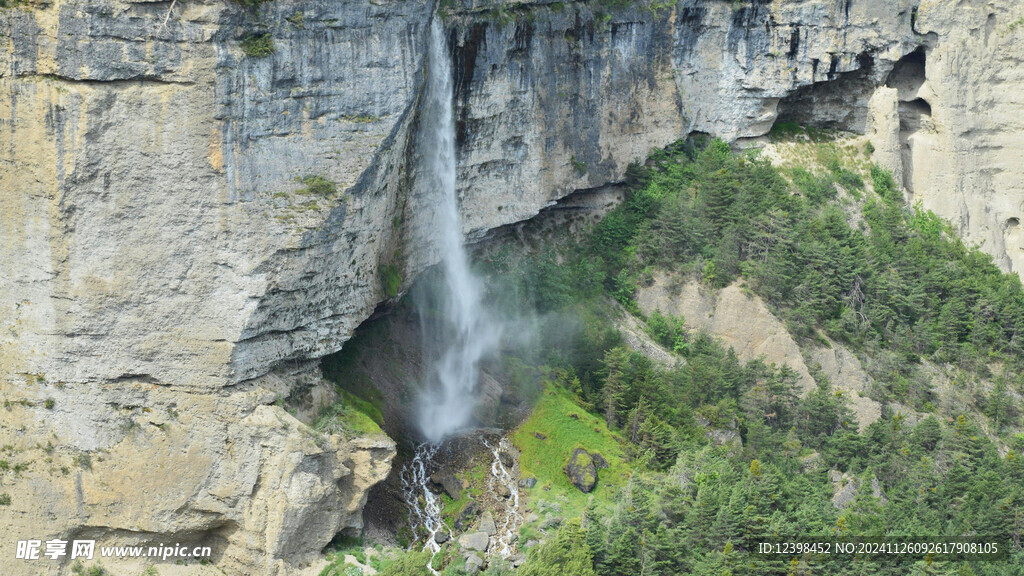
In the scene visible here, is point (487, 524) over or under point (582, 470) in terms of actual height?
under

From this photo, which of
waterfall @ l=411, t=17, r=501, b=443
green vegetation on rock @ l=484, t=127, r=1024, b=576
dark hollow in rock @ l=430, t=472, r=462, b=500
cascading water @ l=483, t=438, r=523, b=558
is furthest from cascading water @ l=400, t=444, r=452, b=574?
green vegetation on rock @ l=484, t=127, r=1024, b=576

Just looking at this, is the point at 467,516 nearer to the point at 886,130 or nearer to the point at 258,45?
the point at 258,45

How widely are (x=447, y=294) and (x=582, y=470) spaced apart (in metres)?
7.81

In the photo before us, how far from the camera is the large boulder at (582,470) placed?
120 feet

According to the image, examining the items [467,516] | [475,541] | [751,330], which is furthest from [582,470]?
[751,330]

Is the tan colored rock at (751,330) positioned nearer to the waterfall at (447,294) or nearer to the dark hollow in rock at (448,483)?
the waterfall at (447,294)

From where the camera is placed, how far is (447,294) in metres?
41.0

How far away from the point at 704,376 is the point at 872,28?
16622mm

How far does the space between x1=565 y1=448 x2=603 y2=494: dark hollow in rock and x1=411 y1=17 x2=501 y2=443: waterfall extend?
3961mm

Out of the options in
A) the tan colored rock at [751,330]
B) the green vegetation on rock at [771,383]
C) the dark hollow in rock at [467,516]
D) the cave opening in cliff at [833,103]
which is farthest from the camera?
the cave opening in cliff at [833,103]

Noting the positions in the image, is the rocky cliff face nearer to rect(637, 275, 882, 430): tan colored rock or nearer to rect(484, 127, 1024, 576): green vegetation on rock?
rect(484, 127, 1024, 576): green vegetation on rock

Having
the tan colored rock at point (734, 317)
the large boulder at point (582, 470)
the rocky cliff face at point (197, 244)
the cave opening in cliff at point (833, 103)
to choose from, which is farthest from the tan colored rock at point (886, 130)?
the large boulder at point (582, 470)

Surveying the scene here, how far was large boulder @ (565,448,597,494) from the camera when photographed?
3653 cm

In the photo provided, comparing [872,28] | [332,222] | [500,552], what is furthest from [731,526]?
[872,28]
